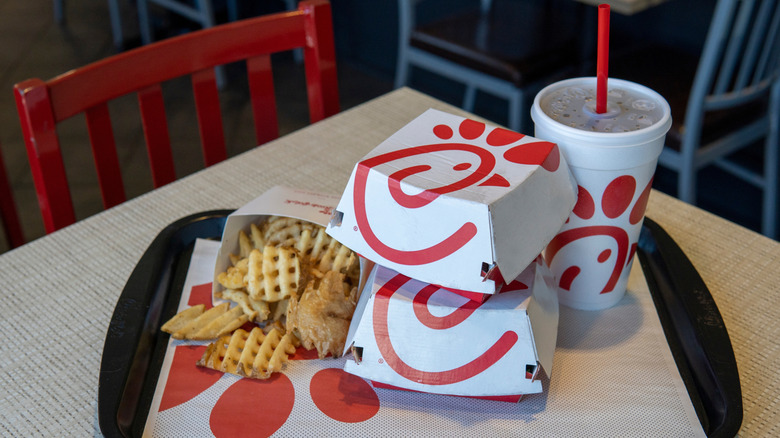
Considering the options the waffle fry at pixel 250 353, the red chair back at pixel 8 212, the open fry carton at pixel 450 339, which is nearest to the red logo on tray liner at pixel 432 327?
the open fry carton at pixel 450 339

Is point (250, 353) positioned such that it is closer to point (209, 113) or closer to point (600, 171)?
point (600, 171)

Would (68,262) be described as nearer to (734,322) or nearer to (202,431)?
(202,431)

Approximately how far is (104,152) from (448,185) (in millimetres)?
744

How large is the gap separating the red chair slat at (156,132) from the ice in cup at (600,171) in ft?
2.32

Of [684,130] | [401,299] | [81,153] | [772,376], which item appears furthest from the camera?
[81,153]

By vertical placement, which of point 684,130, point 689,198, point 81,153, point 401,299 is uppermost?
point 401,299

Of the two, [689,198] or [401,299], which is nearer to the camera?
[401,299]

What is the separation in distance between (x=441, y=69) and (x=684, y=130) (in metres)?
0.86

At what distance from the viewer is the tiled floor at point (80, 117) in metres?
2.75

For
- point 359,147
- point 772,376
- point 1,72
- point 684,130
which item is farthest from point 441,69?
point 1,72

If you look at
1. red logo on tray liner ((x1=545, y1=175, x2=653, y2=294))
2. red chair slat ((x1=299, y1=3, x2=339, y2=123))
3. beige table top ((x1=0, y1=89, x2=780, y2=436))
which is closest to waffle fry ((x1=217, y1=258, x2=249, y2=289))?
beige table top ((x1=0, y1=89, x2=780, y2=436))

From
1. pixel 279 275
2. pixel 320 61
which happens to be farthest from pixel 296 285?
pixel 320 61

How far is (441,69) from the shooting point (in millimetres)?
2383

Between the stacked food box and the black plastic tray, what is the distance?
18cm
